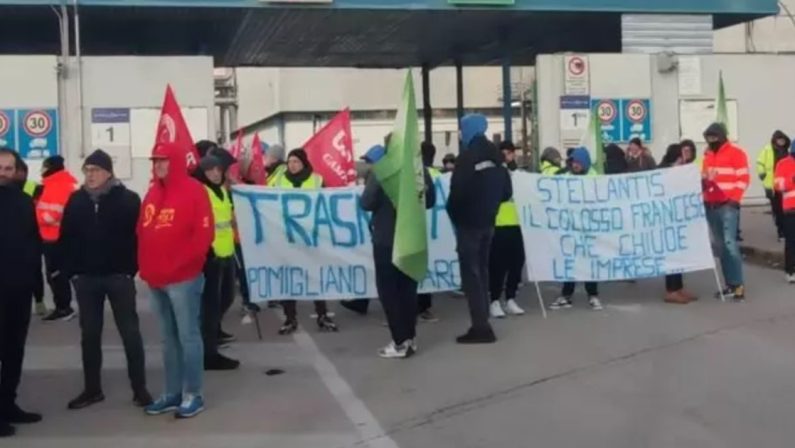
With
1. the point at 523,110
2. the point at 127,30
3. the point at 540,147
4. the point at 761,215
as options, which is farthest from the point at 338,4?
the point at 523,110

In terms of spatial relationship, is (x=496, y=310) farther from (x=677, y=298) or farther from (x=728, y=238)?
(x=728, y=238)

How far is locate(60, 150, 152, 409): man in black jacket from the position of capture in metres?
8.10

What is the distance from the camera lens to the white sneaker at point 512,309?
12.2m

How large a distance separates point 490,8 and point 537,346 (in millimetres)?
12309

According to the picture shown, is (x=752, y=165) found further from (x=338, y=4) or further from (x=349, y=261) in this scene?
(x=349, y=261)

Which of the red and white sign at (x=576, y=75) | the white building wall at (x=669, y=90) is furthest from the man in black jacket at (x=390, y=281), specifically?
the red and white sign at (x=576, y=75)

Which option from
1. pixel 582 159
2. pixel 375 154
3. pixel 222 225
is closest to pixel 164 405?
pixel 222 225

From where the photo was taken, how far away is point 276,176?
496 inches

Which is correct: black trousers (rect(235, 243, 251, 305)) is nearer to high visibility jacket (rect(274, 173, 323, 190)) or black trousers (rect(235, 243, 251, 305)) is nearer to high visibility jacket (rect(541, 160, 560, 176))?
high visibility jacket (rect(274, 173, 323, 190))

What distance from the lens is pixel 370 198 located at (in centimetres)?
1005

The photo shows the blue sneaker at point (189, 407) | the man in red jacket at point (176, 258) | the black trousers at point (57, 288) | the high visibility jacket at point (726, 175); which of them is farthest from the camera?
the high visibility jacket at point (726, 175)

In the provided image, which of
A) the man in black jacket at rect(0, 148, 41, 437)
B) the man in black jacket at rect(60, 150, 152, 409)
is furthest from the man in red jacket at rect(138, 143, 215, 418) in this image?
the man in black jacket at rect(0, 148, 41, 437)

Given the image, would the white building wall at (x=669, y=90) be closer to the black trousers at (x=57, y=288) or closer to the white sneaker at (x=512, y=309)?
the white sneaker at (x=512, y=309)

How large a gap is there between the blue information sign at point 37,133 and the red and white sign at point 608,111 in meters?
9.80
